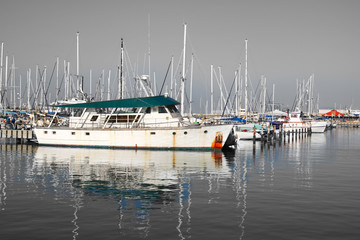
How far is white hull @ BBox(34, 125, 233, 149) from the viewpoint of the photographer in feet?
121

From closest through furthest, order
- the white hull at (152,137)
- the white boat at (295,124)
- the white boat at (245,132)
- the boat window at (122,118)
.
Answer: the white hull at (152,137) < the boat window at (122,118) < the white boat at (245,132) < the white boat at (295,124)

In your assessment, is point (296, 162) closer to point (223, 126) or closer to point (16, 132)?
point (223, 126)

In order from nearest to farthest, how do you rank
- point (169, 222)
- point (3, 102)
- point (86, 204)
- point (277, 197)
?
point (169, 222) < point (86, 204) < point (277, 197) < point (3, 102)

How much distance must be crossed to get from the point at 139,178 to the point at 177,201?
5.96 meters

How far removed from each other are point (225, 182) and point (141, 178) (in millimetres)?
4404

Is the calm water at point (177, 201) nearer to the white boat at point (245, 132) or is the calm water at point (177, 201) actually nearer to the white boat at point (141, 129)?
the white boat at point (141, 129)

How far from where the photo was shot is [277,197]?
16500 millimetres

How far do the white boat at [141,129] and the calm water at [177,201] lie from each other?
32.2ft

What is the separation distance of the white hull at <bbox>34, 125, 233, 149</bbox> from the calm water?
9.73 m

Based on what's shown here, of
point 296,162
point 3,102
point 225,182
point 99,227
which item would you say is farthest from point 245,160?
point 3,102

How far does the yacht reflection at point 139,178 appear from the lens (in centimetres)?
1353

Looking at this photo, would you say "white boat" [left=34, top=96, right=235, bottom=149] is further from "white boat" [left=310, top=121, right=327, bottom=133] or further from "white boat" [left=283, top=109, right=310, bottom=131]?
"white boat" [left=310, top=121, right=327, bottom=133]

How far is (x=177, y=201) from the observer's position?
15.5 meters

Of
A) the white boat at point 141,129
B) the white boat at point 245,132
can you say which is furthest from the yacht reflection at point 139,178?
the white boat at point 245,132
